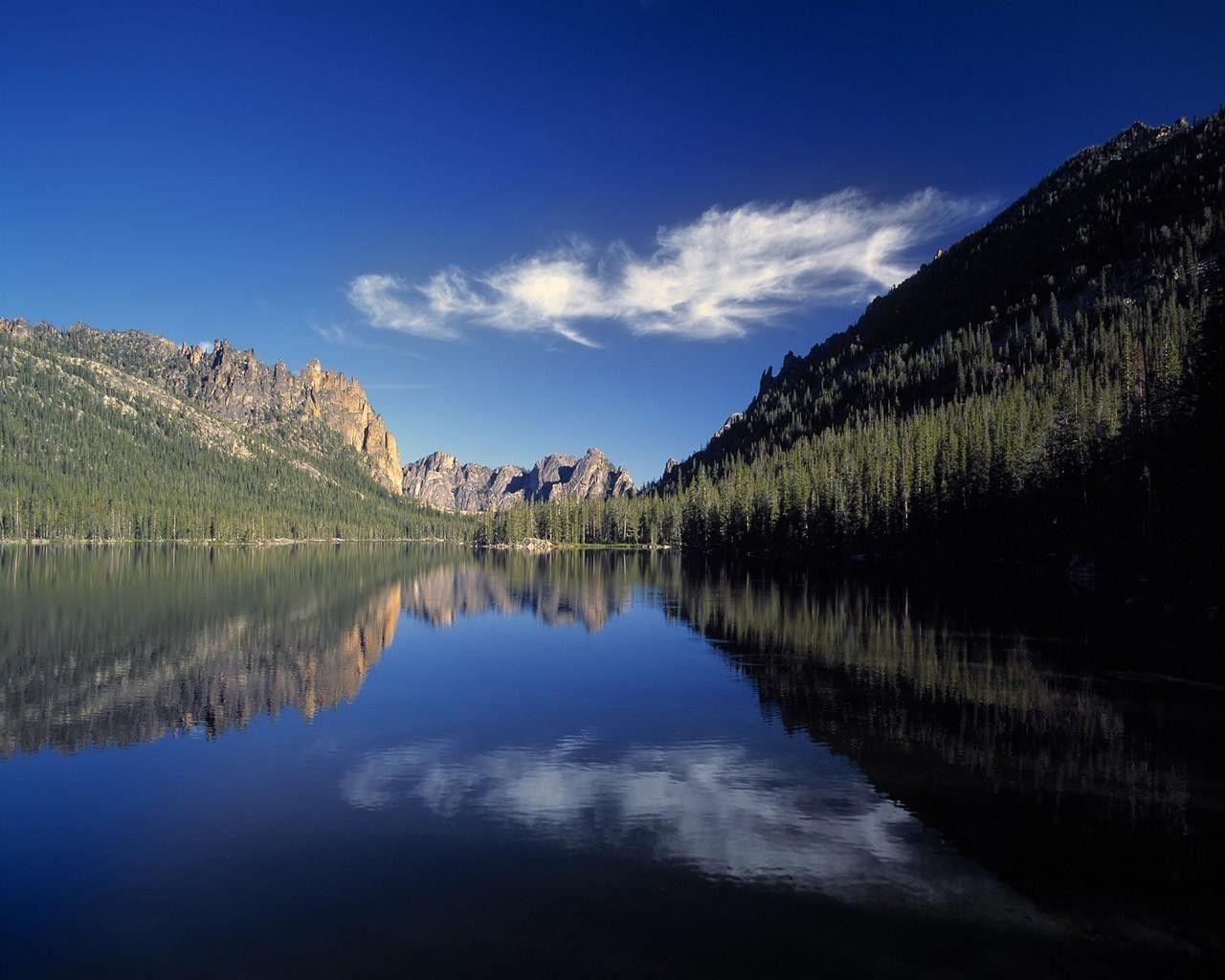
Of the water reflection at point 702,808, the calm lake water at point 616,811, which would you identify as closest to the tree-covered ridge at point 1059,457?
the calm lake water at point 616,811

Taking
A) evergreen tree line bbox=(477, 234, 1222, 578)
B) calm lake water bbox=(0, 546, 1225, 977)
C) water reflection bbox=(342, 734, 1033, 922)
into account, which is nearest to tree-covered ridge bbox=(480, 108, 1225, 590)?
evergreen tree line bbox=(477, 234, 1222, 578)

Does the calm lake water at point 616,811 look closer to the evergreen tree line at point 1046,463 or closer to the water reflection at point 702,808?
the water reflection at point 702,808

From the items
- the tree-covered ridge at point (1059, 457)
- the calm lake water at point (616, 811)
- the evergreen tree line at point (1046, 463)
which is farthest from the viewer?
the evergreen tree line at point (1046, 463)

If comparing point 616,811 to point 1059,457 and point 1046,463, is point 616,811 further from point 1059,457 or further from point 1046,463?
point 1046,463

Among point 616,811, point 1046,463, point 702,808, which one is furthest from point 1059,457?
point 616,811

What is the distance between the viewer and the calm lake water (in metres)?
12.4

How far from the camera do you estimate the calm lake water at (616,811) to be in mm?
12398

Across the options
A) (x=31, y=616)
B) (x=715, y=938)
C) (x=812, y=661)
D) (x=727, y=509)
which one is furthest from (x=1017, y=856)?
(x=727, y=509)

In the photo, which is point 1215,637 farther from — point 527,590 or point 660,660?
point 527,590

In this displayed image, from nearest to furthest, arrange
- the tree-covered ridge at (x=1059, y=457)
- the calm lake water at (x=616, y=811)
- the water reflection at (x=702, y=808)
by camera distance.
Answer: the calm lake water at (x=616, y=811)
the water reflection at (x=702, y=808)
the tree-covered ridge at (x=1059, y=457)

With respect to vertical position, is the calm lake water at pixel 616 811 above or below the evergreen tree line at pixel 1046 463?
Result: below

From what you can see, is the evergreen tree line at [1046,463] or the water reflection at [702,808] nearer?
the water reflection at [702,808]

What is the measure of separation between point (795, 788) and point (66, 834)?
1887 cm

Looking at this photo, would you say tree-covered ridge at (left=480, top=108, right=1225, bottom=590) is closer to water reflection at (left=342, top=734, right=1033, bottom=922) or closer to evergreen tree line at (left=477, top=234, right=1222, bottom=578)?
evergreen tree line at (left=477, top=234, right=1222, bottom=578)
